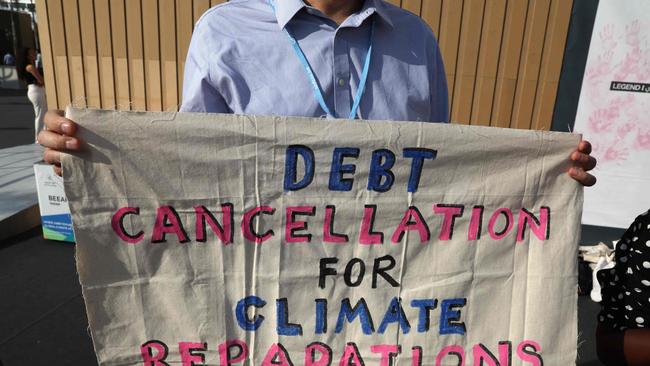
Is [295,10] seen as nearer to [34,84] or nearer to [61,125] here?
[61,125]

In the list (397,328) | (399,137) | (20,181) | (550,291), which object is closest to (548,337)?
(550,291)

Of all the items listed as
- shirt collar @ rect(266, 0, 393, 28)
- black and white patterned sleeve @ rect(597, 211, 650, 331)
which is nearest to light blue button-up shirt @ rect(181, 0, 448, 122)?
shirt collar @ rect(266, 0, 393, 28)

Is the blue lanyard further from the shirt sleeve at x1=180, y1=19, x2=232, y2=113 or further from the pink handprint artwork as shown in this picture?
the pink handprint artwork

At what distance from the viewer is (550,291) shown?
131 centimetres

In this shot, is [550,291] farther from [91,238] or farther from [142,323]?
[91,238]

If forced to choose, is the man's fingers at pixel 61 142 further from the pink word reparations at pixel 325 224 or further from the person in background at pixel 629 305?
the person in background at pixel 629 305

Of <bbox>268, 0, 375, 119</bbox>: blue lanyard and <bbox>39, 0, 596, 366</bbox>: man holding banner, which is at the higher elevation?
<bbox>268, 0, 375, 119</bbox>: blue lanyard

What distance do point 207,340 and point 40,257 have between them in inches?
137

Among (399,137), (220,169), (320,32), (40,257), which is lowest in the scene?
(40,257)

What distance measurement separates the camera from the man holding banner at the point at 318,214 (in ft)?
3.80

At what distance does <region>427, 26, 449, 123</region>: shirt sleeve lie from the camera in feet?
4.73

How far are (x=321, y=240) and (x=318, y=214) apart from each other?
77 millimetres

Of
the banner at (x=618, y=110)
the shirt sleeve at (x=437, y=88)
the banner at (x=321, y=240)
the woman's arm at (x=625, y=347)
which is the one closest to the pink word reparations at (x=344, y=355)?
the banner at (x=321, y=240)

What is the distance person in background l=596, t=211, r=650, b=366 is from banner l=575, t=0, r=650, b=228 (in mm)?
3084
